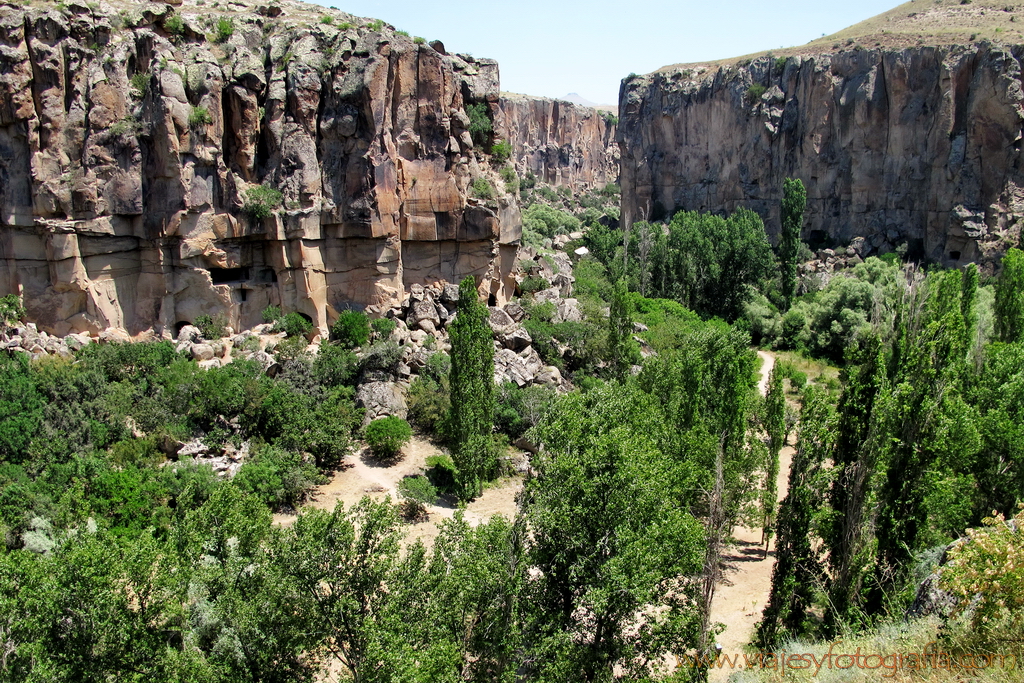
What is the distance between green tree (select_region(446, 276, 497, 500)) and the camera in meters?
22.4

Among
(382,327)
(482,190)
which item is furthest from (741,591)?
(482,190)

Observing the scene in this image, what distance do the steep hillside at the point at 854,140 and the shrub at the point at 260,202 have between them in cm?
4537

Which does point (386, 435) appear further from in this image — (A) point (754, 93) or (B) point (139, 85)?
(A) point (754, 93)

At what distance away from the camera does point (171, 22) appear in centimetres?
2881

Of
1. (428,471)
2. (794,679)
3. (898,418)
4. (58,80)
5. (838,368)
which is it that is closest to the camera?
(794,679)

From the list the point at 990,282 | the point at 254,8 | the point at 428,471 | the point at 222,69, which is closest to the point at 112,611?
the point at 428,471

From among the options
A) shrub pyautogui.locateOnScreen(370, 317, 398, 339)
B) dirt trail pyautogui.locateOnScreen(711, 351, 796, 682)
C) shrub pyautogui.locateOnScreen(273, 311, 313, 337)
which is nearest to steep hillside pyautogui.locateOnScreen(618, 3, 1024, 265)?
dirt trail pyautogui.locateOnScreen(711, 351, 796, 682)

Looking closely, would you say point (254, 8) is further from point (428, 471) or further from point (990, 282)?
point (990, 282)

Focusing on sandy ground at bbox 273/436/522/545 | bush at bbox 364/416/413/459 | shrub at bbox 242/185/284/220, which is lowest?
sandy ground at bbox 273/436/522/545

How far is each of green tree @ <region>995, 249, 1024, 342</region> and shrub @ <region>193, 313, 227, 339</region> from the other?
31655mm

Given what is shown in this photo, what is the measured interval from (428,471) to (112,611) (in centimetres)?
1318

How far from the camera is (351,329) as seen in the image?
29.9m

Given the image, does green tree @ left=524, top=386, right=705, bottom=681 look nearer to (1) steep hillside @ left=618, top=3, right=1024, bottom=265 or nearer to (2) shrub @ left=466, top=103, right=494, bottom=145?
(2) shrub @ left=466, top=103, right=494, bottom=145

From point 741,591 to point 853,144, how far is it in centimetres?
5058
